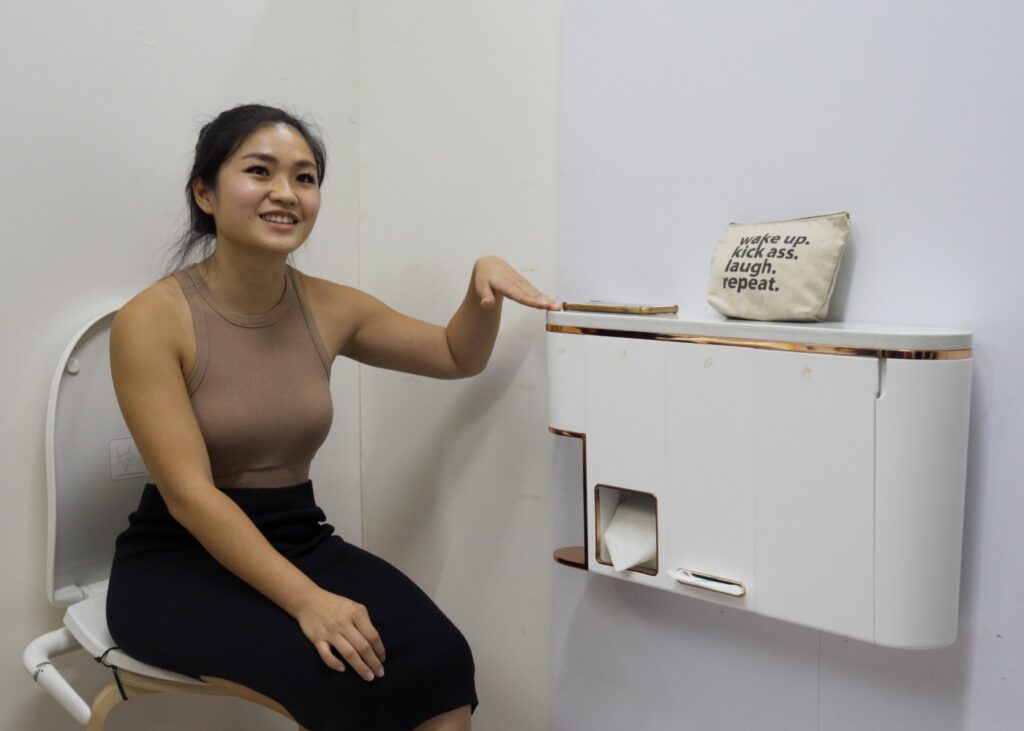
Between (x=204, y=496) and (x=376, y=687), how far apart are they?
0.93 ft

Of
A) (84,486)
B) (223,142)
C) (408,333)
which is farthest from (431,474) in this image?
(223,142)

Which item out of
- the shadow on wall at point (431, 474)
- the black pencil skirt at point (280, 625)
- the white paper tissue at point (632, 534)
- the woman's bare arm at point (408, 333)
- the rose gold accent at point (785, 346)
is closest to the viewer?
the rose gold accent at point (785, 346)

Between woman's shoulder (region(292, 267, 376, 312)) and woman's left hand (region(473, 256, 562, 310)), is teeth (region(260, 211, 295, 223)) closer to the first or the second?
woman's shoulder (region(292, 267, 376, 312))

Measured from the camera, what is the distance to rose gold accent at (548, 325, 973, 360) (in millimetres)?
840

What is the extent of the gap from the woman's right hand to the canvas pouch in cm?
52

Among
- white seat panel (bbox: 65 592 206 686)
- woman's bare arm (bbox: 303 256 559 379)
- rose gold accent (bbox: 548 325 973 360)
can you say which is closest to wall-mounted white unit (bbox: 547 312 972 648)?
rose gold accent (bbox: 548 325 973 360)

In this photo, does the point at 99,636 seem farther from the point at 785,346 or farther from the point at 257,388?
the point at 785,346

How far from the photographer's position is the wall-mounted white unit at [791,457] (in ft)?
→ 2.81

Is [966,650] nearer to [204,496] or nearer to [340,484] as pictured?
[204,496]

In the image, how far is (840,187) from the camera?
38.4 inches

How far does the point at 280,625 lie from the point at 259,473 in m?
0.23

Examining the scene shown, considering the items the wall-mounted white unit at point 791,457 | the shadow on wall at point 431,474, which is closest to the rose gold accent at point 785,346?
the wall-mounted white unit at point 791,457

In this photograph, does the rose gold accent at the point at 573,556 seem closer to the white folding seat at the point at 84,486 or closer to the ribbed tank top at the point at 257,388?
the ribbed tank top at the point at 257,388

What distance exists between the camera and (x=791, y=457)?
921 mm
